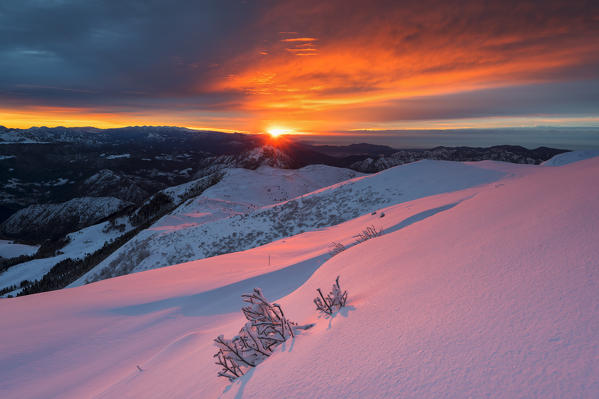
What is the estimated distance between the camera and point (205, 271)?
295 inches

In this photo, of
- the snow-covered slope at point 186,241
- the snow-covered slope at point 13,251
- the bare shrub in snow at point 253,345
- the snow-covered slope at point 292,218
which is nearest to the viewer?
the bare shrub in snow at point 253,345

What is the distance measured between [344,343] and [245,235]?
14.8 m

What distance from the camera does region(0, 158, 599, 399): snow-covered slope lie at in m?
1.20

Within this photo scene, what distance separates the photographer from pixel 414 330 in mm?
1604

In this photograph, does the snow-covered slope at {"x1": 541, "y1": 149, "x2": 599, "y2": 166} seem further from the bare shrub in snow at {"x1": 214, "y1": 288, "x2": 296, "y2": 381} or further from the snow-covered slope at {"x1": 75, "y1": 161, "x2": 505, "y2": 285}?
the bare shrub in snow at {"x1": 214, "y1": 288, "x2": 296, "y2": 381}

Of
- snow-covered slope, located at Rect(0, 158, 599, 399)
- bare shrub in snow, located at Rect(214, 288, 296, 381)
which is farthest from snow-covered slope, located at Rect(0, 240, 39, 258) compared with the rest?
bare shrub in snow, located at Rect(214, 288, 296, 381)

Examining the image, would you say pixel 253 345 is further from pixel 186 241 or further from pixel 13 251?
pixel 13 251

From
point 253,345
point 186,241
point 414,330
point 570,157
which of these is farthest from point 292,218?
point 570,157

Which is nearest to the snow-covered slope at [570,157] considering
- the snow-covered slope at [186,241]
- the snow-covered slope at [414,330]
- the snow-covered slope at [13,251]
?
Result: the snow-covered slope at [186,241]

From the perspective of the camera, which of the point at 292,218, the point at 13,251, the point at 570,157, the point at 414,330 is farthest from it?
the point at 13,251

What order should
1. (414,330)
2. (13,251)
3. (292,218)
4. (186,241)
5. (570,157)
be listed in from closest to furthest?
(414,330)
(186,241)
(292,218)
(570,157)
(13,251)

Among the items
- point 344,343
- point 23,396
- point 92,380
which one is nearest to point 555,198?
point 344,343

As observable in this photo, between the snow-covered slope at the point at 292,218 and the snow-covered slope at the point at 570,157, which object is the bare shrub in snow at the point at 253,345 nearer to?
the snow-covered slope at the point at 292,218

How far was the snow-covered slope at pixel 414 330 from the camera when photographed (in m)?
1.20
